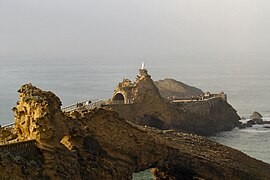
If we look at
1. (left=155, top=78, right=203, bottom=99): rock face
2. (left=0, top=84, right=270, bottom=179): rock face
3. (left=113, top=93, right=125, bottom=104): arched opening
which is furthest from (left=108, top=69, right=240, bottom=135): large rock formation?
(left=0, top=84, right=270, bottom=179): rock face

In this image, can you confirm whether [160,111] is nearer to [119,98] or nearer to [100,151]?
[119,98]

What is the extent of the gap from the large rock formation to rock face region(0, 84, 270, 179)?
19588mm

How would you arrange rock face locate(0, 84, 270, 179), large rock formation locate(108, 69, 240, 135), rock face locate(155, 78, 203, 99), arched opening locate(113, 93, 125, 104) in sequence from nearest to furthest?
rock face locate(0, 84, 270, 179) < large rock formation locate(108, 69, 240, 135) < arched opening locate(113, 93, 125, 104) < rock face locate(155, 78, 203, 99)

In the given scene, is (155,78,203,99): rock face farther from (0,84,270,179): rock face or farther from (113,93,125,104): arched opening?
(0,84,270,179): rock face

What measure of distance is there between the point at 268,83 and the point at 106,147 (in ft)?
356

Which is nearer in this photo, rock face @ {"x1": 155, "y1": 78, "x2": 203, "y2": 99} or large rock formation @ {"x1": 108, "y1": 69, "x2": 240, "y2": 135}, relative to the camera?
large rock formation @ {"x1": 108, "y1": 69, "x2": 240, "y2": 135}

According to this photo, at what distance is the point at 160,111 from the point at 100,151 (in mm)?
28314

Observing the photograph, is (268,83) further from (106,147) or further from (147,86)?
(106,147)

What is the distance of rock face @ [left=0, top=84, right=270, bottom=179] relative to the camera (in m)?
21.8

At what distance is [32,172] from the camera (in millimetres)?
20703

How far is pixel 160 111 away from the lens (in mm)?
54062

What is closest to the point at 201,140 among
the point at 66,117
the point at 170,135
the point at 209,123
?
the point at 170,135

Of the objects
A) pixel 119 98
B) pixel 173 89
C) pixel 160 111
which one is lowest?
pixel 160 111

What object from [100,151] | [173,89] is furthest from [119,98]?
[100,151]
